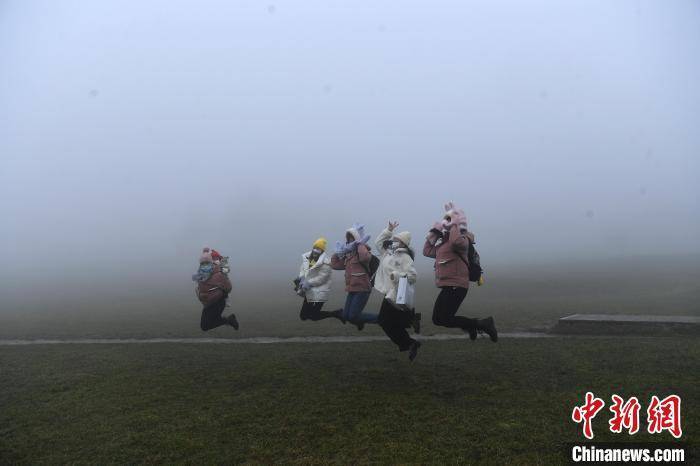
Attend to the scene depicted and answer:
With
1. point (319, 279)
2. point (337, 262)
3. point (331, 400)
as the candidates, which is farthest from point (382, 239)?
point (331, 400)

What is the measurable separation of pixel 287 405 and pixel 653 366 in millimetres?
4646

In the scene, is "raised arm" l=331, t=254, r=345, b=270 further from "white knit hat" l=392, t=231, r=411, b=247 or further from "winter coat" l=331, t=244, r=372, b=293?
"white knit hat" l=392, t=231, r=411, b=247

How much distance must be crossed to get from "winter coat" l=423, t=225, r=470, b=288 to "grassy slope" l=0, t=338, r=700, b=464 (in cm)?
117

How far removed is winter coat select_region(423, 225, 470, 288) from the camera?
26.5ft

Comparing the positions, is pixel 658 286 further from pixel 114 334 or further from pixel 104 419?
pixel 104 419

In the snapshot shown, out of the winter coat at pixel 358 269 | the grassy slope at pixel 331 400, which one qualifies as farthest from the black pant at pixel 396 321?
the winter coat at pixel 358 269

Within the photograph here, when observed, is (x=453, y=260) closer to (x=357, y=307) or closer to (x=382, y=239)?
(x=382, y=239)

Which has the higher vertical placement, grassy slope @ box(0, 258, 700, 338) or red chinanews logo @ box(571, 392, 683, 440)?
grassy slope @ box(0, 258, 700, 338)

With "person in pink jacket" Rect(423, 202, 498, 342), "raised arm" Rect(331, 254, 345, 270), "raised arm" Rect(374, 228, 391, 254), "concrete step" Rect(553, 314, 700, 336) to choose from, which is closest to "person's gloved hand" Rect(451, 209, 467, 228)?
"person in pink jacket" Rect(423, 202, 498, 342)

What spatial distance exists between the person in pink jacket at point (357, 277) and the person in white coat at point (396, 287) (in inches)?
29.5

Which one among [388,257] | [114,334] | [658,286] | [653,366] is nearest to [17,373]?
[114,334]

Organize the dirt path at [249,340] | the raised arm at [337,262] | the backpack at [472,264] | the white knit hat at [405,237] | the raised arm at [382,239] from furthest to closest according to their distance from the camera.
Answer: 1. the dirt path at [249,340]
2. the raised arm at [337,262]
3. the raised arm at [382,239]
4. the white knit hat at [405,237]
5. the backpack at [472,264]

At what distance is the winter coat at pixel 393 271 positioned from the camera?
328 inches

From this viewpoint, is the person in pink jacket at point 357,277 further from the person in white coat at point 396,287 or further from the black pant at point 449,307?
the black pant at point 449,307
